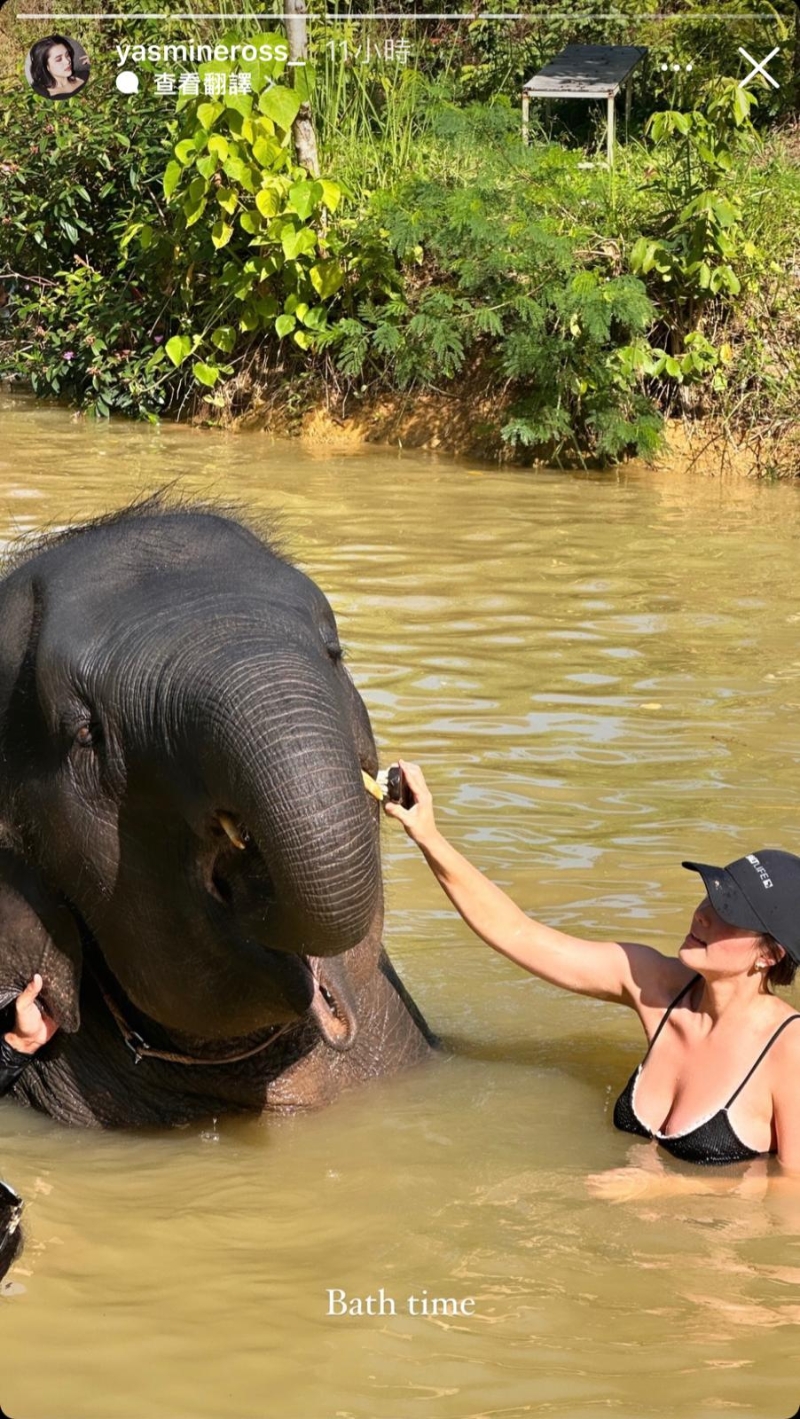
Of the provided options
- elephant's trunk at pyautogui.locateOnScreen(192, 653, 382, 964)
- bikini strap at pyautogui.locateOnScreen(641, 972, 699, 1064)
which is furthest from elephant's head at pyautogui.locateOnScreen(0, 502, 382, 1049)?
bikini strap at pyautogui.locateOnScreen(641, 972, 699, 1064)

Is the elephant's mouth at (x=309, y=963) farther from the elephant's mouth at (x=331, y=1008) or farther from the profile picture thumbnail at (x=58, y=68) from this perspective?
the profile picture thumbnail at (x=58, y=68)

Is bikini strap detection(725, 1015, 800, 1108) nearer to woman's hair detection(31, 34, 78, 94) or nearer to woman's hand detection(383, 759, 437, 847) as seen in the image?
woman's hand detection(383, 759, 437, 847)

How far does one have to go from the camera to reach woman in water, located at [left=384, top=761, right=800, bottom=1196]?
3822 millimetres

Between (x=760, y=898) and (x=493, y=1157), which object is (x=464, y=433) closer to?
(x=760, y=898)

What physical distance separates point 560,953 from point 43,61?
15.1 m

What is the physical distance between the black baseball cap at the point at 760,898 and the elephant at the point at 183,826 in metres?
0.71

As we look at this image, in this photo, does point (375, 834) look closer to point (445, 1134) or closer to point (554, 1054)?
point (445, 1134)

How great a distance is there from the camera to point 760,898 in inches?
151

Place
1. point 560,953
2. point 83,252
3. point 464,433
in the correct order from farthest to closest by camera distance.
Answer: point 83,252, point 464,433, point 560,953

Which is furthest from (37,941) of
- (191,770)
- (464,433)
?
(464,433)

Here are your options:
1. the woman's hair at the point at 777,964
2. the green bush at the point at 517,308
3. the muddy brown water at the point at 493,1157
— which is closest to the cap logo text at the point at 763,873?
the woman's hair at the point at 777,964

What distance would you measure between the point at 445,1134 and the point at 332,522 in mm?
6558

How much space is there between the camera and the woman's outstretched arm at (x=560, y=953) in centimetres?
411

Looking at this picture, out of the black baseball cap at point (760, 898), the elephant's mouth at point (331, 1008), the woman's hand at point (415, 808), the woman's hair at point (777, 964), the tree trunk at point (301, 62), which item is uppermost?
the tree trunk at point (301, 62)
